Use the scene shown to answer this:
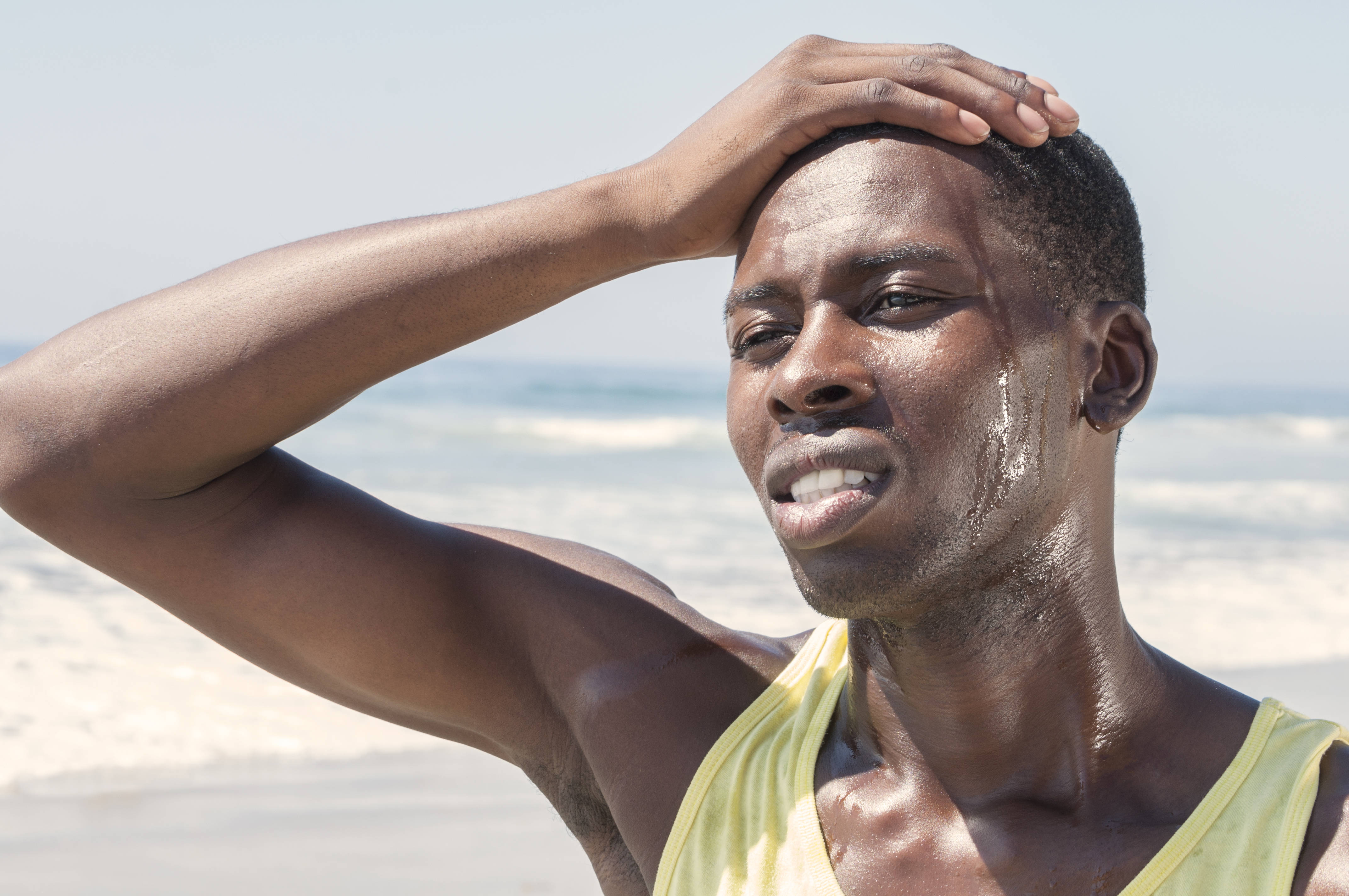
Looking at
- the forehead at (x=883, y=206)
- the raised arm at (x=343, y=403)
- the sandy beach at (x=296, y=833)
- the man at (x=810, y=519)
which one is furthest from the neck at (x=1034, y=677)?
the sandy beach at (x=296, y=833)

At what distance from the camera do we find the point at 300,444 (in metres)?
Result: 16.0

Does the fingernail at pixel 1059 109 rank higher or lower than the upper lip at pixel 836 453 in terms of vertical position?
higher

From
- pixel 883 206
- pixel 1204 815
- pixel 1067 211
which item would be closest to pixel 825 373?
pixel 883 206

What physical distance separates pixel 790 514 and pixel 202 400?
0.94m

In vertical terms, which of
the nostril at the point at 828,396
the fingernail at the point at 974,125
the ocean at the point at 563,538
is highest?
the fingernail at the point at 974,125

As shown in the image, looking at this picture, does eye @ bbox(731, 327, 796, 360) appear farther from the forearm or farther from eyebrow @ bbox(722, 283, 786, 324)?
the forearm

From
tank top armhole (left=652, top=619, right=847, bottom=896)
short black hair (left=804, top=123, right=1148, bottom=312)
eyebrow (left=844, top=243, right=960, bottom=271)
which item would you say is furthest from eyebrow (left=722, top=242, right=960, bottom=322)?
tank top armhole (left=652, top=619, right=847, bottom=896)

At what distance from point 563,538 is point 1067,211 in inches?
183

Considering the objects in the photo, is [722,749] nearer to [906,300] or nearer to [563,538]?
[906,300]

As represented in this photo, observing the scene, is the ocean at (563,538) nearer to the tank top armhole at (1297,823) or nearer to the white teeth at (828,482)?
the white teeth at (828,482)

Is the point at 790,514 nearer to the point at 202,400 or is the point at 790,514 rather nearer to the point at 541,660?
the point at 541,660

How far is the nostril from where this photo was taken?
1.77m

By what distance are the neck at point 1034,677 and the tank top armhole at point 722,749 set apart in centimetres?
28

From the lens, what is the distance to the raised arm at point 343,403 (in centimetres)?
193
